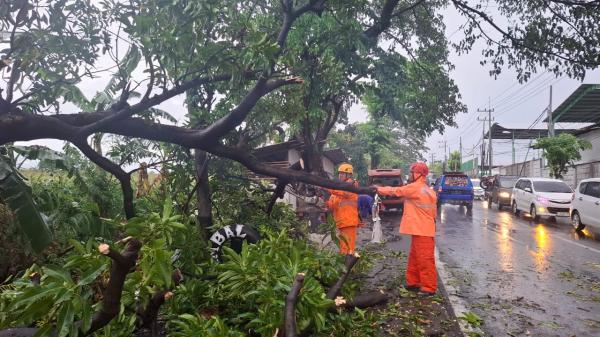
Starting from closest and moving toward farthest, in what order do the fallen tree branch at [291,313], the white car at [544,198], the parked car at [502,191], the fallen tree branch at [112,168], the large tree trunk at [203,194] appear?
1. the fallen tree branch at [291,313]
2. the fallen tree branch at [112,168]
3. the large tree trunk at [203,194]
4. the white car at [544,198]
5. the parked car at [502,191]

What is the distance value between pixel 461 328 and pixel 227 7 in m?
4.29

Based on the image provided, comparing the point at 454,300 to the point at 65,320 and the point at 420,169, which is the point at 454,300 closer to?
the point at 420,169

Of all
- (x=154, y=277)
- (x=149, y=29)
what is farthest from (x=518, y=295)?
(x=149, y=29)

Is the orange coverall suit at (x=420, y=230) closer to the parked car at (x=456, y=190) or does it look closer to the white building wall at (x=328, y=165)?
the parked car at (x=456, y=190)

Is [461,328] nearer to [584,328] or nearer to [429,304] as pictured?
[429,304]

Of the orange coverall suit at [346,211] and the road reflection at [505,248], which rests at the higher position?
the orange coverall suit at [346,211]

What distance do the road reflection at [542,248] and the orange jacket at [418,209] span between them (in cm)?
326

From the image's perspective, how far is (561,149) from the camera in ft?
77.9

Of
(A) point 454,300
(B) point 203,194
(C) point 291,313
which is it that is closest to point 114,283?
(C) point 291,313

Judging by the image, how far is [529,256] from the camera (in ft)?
30.4

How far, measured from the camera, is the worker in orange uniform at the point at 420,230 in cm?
595

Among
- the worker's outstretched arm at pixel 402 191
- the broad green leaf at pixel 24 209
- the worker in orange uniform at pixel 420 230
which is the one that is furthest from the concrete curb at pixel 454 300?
the broad green leaf at pixel 24 209

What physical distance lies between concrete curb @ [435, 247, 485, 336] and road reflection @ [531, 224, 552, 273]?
1829 millimetres

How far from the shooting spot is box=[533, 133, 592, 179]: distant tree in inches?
935
